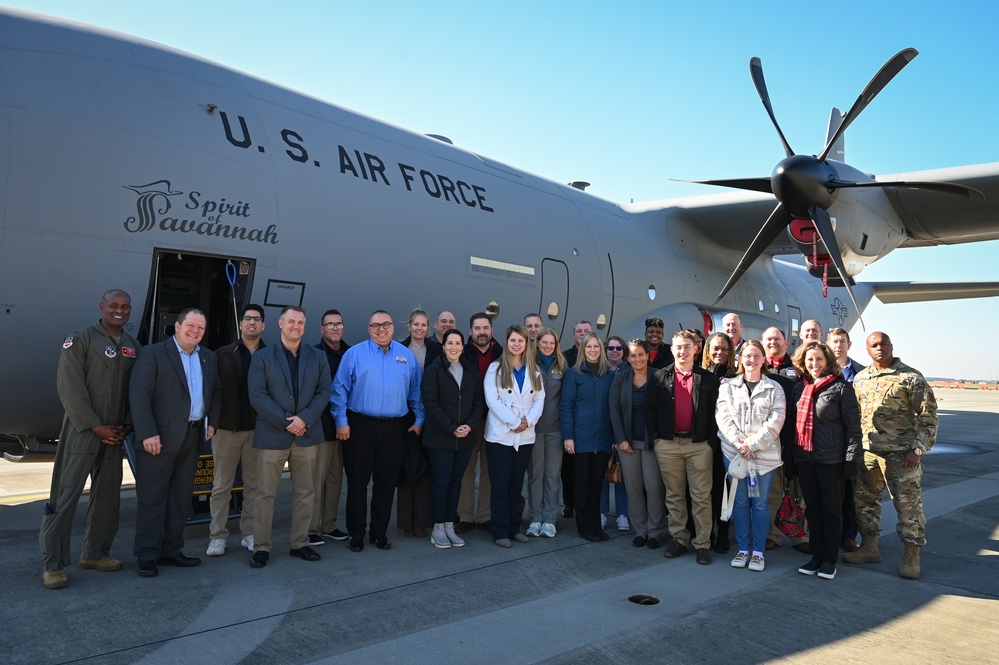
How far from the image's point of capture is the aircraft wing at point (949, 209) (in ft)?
32.0

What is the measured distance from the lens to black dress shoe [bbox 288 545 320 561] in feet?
16.8

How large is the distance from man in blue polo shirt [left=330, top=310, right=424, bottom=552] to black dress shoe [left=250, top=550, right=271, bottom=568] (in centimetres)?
71

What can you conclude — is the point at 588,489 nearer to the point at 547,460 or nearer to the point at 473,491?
the point at 547,460

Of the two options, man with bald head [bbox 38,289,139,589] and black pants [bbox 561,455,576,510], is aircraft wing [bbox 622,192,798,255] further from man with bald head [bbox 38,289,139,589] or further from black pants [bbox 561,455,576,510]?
man with bald head [bbox 38,289,139,589]

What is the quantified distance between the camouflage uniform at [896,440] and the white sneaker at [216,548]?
490 centimetres

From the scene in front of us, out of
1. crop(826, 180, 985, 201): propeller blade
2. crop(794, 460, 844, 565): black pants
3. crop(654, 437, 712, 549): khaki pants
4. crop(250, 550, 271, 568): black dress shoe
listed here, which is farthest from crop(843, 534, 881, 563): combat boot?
crop(826, 180, 985, 201): propeller blade

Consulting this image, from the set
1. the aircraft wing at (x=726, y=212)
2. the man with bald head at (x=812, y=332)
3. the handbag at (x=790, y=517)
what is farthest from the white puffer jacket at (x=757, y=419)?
the aircraft wing at (x=726, y=212)

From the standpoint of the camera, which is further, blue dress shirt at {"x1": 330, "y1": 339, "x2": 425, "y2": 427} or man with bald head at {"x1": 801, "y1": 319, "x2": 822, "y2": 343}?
man with bald head at {"x1": 801, "y1": 319, "x2": 822, "y2": 343}

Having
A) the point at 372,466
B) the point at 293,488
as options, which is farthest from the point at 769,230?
the point at 293,488

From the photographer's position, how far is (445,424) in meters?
5.62

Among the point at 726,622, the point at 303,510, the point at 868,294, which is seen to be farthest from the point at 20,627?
the point at 868,294

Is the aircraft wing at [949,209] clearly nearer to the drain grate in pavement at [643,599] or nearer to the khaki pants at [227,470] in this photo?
the drain grate in pavement at [643,599]

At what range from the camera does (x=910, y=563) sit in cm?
509

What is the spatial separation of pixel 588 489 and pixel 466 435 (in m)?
1.21
